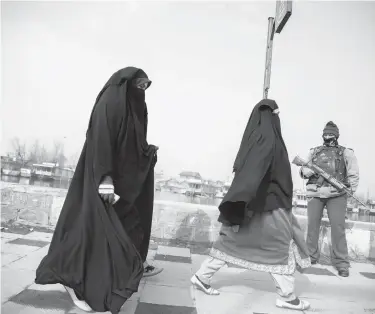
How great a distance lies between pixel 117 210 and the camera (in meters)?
2.21

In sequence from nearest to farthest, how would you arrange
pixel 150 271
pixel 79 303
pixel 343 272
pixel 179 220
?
pixel 79 303 < pixel 150 271 < pixel 343 272 < pixel 179 220

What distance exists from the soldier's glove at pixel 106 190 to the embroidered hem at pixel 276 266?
0.90 metres

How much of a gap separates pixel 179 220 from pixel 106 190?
2.33m

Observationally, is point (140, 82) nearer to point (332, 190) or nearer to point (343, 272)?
point (332, 190)

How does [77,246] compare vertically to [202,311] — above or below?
above

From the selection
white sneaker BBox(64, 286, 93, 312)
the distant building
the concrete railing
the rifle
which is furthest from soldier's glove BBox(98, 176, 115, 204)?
the distant building

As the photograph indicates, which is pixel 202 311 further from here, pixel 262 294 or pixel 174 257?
pixel 174 257

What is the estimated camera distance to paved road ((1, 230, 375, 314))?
2000 mm

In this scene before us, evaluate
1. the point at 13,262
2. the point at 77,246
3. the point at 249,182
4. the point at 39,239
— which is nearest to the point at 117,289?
the point at 77,246

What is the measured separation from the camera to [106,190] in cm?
193

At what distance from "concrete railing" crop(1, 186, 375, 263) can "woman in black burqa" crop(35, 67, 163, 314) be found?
179 centimetres

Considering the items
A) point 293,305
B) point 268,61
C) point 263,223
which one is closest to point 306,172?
point 268,61

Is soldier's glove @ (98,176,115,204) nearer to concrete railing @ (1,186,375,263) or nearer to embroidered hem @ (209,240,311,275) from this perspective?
embroidered hem @ (209,240,311,275)

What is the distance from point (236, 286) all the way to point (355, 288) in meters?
1.16
